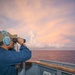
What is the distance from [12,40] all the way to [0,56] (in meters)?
0.22

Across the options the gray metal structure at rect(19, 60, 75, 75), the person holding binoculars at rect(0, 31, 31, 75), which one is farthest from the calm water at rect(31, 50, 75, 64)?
the person holding binoculars at rect(0, 31, 31, 75)

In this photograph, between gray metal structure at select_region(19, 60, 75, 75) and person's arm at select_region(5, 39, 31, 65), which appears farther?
gray metal structure at select_region(19, 60, 75, 75)

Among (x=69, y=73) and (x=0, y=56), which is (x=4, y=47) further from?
(x=69, y=73)

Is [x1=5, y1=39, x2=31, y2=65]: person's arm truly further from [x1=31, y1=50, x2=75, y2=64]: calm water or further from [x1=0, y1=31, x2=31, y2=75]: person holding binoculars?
[x1=31, y1=50, x2=75, y2=64]: calm water

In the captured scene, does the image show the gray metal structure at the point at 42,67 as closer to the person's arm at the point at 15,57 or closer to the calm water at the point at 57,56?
the person's arm at the point at 15,57

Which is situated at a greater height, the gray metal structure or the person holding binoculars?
the person holding binoculars

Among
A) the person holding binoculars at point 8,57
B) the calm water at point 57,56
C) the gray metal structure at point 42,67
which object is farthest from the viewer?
the calm water at point 57,56

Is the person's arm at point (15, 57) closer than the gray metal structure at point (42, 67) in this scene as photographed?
Yes

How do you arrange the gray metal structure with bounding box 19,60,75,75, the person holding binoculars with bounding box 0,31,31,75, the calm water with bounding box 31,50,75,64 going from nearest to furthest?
the person holding binoculars with bounding box 0,31,31,75 → the gray metal structure with bounding box 19,60,75,75 → the calm water with bounding box 31,50,75,64

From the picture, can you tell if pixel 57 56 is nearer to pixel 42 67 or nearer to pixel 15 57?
pixel 42 67

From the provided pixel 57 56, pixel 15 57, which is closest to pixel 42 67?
pixel 15 57

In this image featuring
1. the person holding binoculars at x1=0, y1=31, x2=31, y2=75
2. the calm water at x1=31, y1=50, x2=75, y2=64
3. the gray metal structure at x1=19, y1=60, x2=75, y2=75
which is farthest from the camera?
the calm water at x1=31, y1=50, x2=75, y2=64

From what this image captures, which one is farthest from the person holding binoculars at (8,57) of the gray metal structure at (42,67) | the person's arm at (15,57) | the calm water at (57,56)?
the calm water at (57,56)

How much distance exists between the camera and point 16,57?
1.50 m
